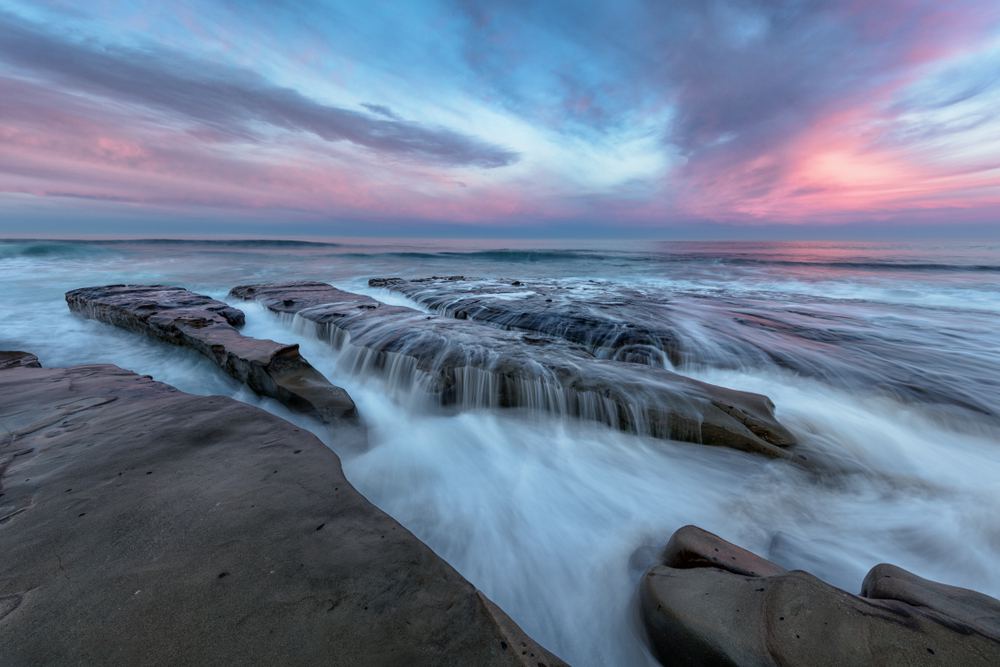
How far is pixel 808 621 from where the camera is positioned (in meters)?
1.50

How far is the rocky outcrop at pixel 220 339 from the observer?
398 cm

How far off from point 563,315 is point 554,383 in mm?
3191

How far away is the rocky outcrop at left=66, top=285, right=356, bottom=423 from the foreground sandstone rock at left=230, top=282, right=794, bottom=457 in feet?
3.55

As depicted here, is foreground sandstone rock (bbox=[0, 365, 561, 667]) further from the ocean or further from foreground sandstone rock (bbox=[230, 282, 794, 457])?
foreground sandstone rock (bbox=[230, 282, 794, 457])

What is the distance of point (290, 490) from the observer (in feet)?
7.16

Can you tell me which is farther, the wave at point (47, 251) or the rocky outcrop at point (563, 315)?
the wave at point (47, 251)

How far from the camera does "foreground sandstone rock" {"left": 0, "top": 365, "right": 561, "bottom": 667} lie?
1.35 meters

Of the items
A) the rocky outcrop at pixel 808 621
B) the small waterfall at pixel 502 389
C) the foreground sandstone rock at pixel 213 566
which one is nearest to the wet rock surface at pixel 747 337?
the small waterfall at pixel 502 389

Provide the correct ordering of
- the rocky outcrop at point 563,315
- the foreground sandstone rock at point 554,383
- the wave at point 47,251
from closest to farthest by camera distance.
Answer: the foreground sandstone rock at point 554,383, the rocky outcrop at point 563,315, the wave at point 47,251

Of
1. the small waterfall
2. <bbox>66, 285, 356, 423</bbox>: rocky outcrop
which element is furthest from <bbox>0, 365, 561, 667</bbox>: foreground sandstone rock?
the small waterfall

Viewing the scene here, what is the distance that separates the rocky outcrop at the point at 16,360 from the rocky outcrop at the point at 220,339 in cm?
148

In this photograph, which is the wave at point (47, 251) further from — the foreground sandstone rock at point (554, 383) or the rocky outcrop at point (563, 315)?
the foreground sandstone rock at point (554, 383)

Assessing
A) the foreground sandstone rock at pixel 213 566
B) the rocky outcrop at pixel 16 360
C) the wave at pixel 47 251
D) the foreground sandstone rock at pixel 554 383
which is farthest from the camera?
the wave at pixel 47 251

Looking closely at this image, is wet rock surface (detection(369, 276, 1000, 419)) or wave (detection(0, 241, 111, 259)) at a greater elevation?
wet rock surface (detection(369, 276, 1000, 419))
